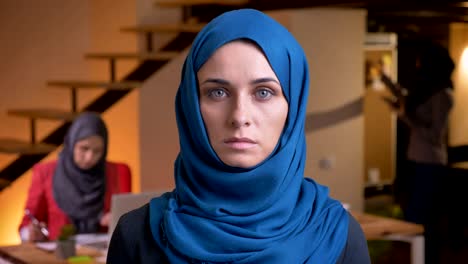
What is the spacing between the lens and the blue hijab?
3.90ft

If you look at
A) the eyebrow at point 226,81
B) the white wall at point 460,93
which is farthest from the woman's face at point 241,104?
the white wall at point 460,93

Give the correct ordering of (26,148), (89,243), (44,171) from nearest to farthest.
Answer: (89,243) < (44,171) < (26,148)

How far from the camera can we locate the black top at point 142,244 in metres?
1.25

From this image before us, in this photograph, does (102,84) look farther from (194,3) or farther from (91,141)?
(91,141)

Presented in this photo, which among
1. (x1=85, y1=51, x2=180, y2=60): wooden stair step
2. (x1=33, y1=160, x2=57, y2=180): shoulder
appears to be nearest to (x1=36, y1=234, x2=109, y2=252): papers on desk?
(x1=33, y1=160, x2=57, y2=180): shoulder

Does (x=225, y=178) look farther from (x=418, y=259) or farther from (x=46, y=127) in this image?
(x=46, y=127)

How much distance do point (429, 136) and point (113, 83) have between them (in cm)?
220

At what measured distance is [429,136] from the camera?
17.9 ft

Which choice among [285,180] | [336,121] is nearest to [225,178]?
[285,180]

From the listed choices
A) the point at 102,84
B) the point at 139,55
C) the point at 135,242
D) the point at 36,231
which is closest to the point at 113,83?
the point at 102,84

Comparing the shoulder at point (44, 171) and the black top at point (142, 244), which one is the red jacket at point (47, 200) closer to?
the shoulder at point (44, 171)

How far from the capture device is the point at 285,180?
1218 millimetres

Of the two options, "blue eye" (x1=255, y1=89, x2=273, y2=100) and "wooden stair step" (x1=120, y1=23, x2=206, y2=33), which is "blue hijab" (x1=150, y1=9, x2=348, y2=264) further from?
"wooden stair step" (x1=120, y1=23, x2=206, y2=33)

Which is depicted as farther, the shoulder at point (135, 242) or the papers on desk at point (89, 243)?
the papers on desk at point (89, 243)
